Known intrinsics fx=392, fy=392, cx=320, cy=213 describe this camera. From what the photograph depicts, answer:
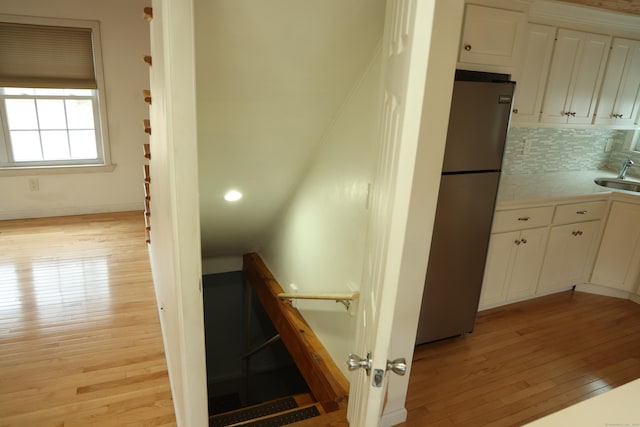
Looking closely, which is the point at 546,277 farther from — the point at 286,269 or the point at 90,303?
the point at 90,303

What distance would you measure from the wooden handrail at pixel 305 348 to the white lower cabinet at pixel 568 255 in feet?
6.35

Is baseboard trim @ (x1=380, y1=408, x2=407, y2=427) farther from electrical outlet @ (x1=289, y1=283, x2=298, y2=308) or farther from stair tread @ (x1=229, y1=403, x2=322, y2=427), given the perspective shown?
electrical outlet @ (x1=289, y1=283, x2=298, y2=308)

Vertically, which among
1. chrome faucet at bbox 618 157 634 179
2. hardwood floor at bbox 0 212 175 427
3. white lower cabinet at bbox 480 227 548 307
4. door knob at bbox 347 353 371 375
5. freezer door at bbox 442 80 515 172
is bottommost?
hardwood floor at bbox 0 212 175 427

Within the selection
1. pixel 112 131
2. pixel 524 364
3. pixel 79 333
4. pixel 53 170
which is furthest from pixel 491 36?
pixel 53 170

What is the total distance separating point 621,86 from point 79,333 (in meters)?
4.58

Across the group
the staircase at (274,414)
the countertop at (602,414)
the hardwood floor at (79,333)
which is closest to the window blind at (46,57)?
the hardwood floor at (79,333)

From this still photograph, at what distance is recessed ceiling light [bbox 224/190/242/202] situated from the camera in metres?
3.19

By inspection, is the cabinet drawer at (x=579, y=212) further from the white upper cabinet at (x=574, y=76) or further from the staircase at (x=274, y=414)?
the staircase at (x=274, y=414)

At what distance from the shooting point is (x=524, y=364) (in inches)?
104

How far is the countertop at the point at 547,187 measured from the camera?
9.62 ft

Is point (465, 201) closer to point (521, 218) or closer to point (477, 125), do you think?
point (477, 125)

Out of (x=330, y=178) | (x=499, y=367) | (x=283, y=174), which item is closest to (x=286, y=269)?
(x=283, y=174)

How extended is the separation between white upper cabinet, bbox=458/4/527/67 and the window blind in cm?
371

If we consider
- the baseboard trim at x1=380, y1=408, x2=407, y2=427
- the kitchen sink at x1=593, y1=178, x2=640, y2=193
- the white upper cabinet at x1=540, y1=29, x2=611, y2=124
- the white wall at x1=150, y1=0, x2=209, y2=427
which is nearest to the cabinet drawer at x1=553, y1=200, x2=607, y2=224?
the kitchen sink at x1=593, y1=178, x2=640, y2=193
